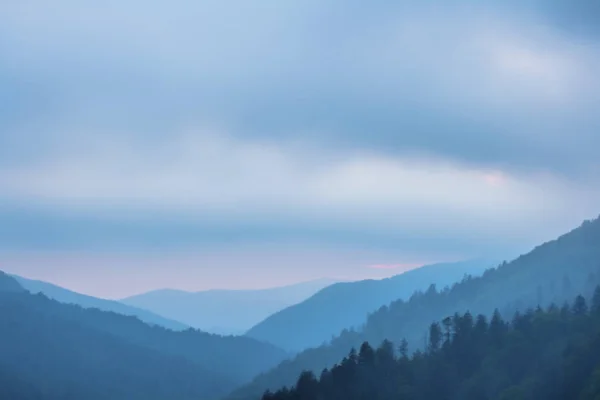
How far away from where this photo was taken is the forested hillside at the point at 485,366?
122 m

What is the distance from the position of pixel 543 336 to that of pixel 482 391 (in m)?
19.3

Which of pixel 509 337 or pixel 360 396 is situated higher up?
pixel 509 337

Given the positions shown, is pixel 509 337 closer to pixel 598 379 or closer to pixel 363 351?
pixel 363 351

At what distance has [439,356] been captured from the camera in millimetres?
153375

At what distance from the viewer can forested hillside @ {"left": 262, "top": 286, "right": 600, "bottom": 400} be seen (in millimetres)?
122125

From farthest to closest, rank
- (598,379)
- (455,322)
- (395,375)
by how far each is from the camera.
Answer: (455,322)
(395,375)
(598,379)

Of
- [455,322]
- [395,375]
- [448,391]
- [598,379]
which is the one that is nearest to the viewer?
[598,379]

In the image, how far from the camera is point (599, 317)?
473 feet

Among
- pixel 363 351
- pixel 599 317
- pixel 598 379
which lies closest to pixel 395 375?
pixel 363 351

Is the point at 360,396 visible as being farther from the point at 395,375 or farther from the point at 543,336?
the point at 543,336

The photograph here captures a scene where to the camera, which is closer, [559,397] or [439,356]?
[559,397]

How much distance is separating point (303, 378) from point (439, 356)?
1054 inches

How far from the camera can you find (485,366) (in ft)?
466

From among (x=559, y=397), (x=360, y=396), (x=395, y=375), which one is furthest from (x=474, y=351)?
(x=559, y=397)
